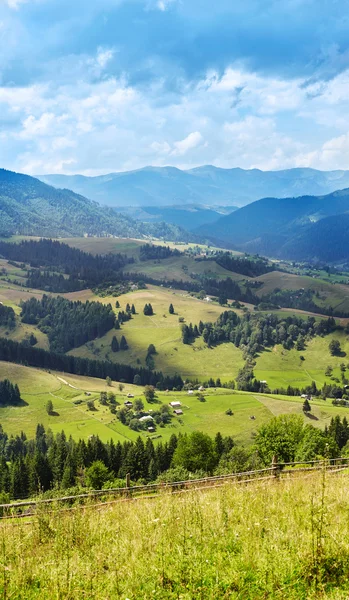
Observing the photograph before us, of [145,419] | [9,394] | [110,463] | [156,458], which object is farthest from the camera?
[9,394]

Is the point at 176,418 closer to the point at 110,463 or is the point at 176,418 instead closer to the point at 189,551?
the point at 110,463

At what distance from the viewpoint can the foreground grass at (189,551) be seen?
10047 mm

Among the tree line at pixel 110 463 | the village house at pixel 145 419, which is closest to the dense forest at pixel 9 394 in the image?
the village house at pixel 145 419

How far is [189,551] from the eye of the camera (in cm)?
1119

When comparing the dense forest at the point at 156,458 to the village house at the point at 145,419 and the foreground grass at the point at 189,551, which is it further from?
the foreground grass at the point at 189,551

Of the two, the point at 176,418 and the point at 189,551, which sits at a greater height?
the point at 189,551

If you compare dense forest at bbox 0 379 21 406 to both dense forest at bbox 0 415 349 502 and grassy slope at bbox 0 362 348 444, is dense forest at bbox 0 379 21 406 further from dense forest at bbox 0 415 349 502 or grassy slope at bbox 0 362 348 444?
dense forest at bbox 0 415 349 502

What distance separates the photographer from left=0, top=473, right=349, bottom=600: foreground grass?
10047 mm

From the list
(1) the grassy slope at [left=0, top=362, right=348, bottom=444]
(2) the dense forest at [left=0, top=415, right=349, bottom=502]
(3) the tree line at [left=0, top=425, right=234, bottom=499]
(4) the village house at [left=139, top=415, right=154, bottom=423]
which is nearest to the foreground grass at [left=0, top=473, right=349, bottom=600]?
(2) the dense forest at [left=0, top=415, right=349, bottom=502]

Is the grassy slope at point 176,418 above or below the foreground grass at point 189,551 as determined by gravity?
below

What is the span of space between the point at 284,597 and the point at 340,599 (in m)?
1.18

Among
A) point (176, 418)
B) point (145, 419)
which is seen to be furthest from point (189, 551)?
point (176, 418)

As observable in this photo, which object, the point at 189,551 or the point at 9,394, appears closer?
the point at 189,551

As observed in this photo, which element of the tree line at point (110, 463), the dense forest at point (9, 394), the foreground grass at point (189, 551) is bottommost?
the dense forest at point (9, 394)
